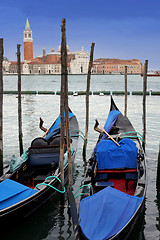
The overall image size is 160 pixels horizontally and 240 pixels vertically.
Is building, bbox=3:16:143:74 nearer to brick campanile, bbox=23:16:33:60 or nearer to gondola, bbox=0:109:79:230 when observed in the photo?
brick campanile, bbox=23:16:33:60

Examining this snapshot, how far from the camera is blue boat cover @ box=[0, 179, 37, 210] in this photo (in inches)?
158

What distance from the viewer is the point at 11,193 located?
4.15 m

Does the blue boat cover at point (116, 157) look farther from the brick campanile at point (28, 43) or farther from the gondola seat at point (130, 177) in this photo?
the brick campanile at point (28, 43)

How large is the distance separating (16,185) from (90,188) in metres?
1.07

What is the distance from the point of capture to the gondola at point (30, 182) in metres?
4.08

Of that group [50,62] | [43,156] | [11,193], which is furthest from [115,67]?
[11,193]

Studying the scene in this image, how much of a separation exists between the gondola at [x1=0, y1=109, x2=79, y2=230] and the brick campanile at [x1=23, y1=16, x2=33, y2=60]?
377ft

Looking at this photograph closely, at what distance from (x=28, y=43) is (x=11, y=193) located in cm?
11851

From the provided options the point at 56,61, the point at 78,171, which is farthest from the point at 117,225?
the point at 56,61

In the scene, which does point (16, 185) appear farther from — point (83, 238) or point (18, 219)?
point (83, 238)

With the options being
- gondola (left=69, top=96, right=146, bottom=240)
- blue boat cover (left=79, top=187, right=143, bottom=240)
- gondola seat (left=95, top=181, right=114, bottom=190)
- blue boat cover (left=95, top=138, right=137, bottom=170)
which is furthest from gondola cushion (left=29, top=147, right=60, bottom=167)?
blue boat cover (left=79, top=187, right=143, bottom=240)

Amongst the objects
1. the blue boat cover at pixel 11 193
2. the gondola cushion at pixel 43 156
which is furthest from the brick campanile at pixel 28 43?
the blue boat cover at pixel 11 193

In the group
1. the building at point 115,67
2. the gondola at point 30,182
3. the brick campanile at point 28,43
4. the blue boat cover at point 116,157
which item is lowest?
the gondola at point 30,182

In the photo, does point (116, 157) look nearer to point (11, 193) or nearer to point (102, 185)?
point (102, 185)
